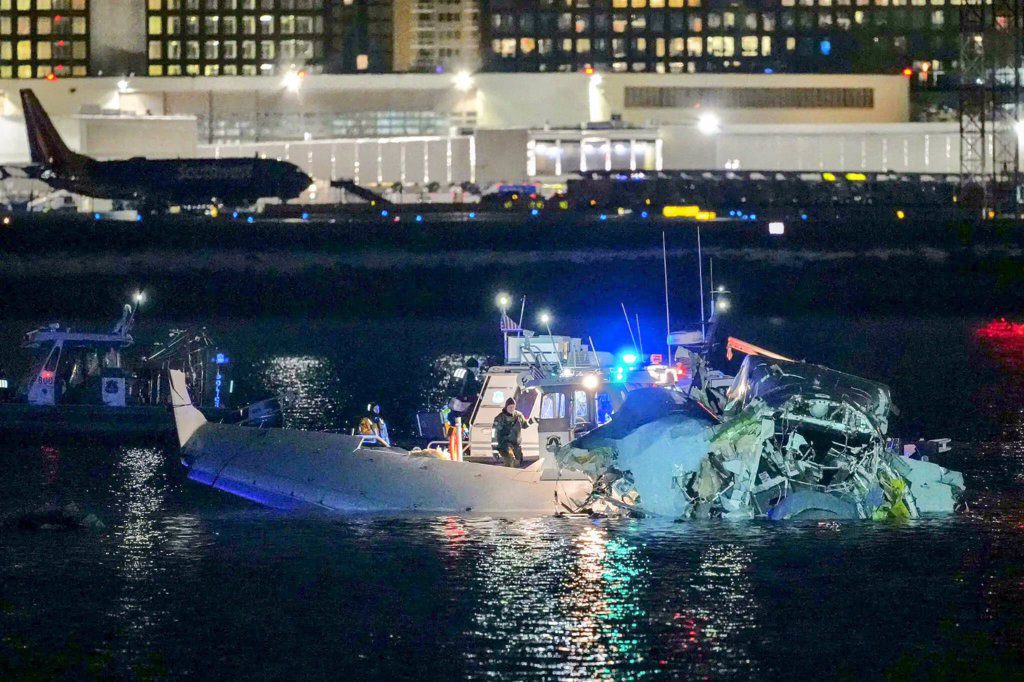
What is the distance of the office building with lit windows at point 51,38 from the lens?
7259 inches

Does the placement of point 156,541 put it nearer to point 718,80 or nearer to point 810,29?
point 718,80

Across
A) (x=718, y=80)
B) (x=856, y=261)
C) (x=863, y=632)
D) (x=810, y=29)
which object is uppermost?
(x=810, y=29)

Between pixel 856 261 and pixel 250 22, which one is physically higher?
pixel 250 22

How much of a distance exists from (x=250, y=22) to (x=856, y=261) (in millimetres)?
108243

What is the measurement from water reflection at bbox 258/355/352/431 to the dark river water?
11528 millimetres

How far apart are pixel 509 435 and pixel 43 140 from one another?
93493 mm

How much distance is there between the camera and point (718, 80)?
141000 mm

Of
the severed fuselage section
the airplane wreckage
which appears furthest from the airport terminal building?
the severed fuselage section

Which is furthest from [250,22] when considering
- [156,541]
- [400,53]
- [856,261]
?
[156,541]

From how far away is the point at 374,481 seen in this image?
35.8 meters

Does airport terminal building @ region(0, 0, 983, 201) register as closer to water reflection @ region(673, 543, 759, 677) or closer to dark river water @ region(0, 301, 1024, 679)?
dark river water @ region(0, 301, 1024, 679)

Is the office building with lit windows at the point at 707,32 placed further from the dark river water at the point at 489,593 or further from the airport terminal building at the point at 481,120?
the dark river water at the point at 489,593

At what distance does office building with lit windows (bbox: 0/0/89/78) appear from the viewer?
184375 millimetres

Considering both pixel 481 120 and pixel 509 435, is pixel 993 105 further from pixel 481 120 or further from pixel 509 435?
pixel 509 435
